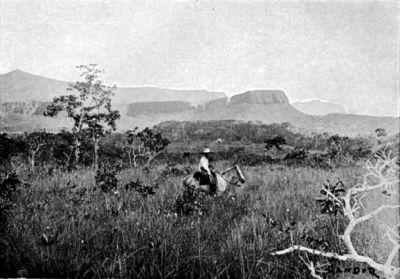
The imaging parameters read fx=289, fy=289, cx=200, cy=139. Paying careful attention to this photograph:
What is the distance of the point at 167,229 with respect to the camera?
2549 mm

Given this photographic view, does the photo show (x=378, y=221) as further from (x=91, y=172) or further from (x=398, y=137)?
(x=91, y=172)

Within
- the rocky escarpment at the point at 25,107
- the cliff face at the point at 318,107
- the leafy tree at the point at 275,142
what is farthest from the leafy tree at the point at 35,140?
the cliff face at the point at 318,107

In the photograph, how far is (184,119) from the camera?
328cm

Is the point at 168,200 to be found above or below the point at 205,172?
below

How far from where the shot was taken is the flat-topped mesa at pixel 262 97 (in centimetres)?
281

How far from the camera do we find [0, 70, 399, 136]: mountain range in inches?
118

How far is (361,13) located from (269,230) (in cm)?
216


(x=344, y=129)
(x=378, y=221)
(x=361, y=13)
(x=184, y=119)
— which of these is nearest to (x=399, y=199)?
(x=378, y=221)

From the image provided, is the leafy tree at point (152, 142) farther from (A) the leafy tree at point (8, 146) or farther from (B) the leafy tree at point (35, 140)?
(A) the leafy tree at point (8, 146)

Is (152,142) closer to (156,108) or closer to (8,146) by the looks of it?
(156,108)

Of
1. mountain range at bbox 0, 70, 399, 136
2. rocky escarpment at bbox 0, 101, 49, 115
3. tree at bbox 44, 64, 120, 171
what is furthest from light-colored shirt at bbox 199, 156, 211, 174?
rocky escarpment at bbox 0, 101, 49, 115

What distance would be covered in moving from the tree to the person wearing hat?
1.06 meters

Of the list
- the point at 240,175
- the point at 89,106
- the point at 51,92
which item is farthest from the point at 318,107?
the point at 51,92

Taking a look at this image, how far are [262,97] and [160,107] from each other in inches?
47.6
